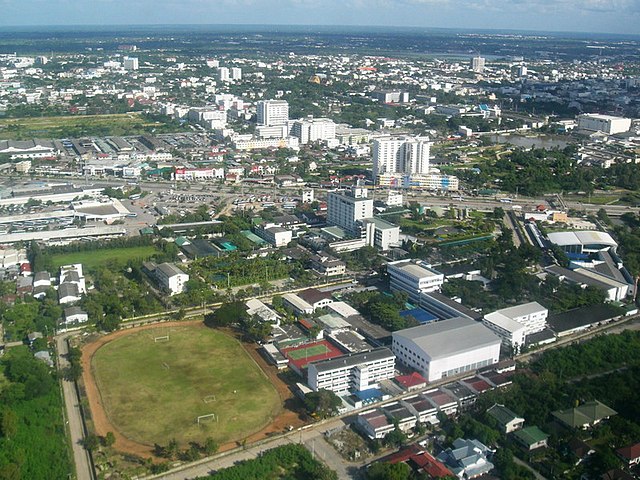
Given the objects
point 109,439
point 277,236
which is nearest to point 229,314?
point 109,439

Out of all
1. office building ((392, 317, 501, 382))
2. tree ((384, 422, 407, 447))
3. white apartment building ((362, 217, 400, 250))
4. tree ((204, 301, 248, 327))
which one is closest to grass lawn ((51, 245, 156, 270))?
tree ((204, 301, 248, 327))

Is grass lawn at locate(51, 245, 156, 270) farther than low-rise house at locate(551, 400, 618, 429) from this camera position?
Yes

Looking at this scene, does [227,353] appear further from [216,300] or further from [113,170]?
[113,170]

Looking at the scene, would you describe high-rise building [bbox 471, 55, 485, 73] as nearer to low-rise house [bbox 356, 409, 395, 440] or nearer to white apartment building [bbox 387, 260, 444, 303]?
white apartment building [bbox 387, 260, 444, 303]

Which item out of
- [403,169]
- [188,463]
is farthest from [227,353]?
[403,169]

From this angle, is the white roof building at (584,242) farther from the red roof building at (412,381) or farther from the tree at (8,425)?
the tree at (8,425)

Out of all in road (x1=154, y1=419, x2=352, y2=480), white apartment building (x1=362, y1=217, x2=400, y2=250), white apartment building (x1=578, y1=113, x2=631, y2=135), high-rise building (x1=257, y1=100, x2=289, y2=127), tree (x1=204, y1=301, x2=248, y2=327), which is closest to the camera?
road (x1=154, y1=419, x2=352, y2=480)

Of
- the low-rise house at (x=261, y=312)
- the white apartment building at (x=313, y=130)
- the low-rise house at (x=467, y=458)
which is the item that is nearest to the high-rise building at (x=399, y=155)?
the white apartment building at (x=313, y=130)

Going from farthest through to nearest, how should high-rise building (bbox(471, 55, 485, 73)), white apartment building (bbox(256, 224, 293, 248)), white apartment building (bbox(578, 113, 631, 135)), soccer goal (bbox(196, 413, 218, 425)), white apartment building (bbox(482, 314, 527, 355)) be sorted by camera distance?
1. high-rise building (bbox(471, 55, 485, 73))
2. white apartment building (bbox(578, 113, 631, 135))
3. white apartment building (bbox(256, 224, 293, 248))
4. white apartment building (bbox(482, 314, 527, 355))
5. soccer goal (bbox(196, 413, 218, 425))

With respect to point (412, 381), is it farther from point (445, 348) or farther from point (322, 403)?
point (322, 403)
